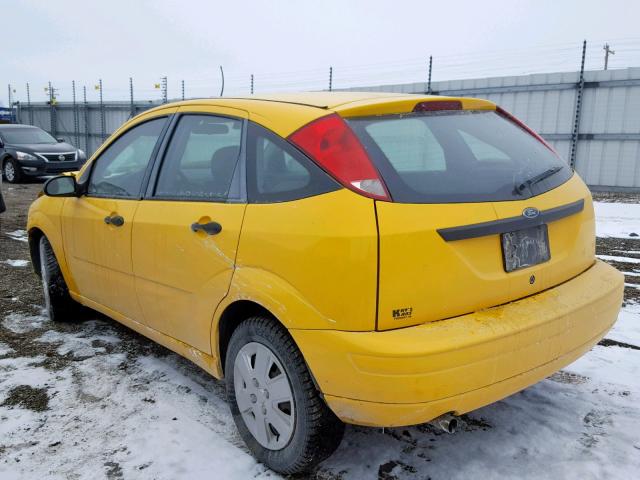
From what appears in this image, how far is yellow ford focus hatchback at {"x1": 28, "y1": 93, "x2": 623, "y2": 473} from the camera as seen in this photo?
2.00 meters

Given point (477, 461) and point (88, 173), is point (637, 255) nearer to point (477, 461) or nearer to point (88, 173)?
point (477, 461)

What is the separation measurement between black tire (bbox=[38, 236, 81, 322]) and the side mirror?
2.22ft

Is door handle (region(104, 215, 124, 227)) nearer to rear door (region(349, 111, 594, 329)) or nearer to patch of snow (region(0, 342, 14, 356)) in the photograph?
patch of snow (region(0, 342, 14, 356))

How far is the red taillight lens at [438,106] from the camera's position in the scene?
2480 millimetres

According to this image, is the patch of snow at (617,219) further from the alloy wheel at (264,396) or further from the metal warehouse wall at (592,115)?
the alloy wheel at (264,396)

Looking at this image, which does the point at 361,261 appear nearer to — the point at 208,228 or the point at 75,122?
the point at 208,228

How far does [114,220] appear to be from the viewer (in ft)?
10.7

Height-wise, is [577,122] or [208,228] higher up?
[577,122]

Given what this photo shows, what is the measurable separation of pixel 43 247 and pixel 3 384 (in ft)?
4.27

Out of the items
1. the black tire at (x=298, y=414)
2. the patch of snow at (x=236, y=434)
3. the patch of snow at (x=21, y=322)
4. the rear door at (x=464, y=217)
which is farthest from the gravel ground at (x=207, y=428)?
the rear door at (x=464, y=217)

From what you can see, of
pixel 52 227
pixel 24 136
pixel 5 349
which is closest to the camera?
pixel 5 349

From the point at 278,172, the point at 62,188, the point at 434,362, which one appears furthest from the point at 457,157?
the point at 62,188

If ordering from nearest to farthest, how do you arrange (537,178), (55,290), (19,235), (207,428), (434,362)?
(434,362), (537,178), (207,428), (55,290), (19,235)

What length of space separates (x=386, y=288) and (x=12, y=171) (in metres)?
15.0
